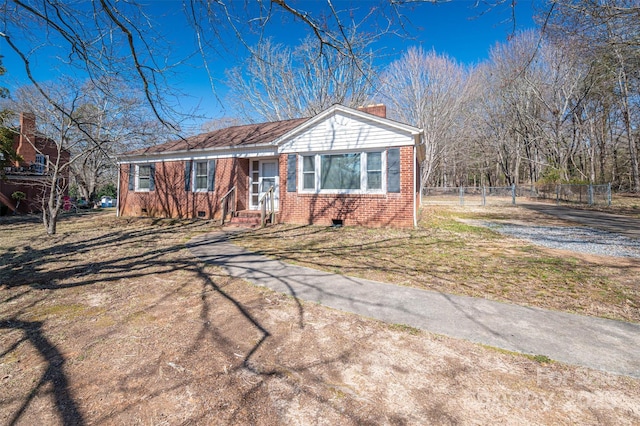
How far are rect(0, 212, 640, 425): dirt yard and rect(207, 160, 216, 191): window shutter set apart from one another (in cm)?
879

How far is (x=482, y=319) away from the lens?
310 centimetres

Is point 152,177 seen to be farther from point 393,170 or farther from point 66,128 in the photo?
point 393,170

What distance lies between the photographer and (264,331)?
281cm

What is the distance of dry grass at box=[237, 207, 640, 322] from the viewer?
3738 mm

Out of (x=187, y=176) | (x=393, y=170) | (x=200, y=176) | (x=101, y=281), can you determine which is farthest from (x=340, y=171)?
(x=101, y=281)

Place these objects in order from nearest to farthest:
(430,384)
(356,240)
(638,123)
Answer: (430,384)
(356,240)
(638,123)

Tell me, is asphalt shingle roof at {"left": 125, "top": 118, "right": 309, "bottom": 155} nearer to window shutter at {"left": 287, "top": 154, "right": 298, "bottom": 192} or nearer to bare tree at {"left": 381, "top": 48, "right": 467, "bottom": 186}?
window shutter at {"left": 287, "top": 154, "right": 298, "bottom": 192}

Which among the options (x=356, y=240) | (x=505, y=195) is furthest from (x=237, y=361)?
(x=505, y=195)

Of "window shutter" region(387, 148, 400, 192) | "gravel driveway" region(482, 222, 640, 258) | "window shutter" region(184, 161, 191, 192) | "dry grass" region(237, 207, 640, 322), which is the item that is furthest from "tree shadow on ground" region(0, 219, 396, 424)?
"gravel driveway" region(482, 222, 640, 258)

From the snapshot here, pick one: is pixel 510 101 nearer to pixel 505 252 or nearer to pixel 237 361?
pixel 505 252

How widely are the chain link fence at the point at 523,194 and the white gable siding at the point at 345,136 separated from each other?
13.7m

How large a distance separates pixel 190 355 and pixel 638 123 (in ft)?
109

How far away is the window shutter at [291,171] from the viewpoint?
1049 cm

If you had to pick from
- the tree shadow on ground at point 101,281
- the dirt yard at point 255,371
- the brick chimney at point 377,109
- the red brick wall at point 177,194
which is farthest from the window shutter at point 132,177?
the dirt yard at point 255,371
